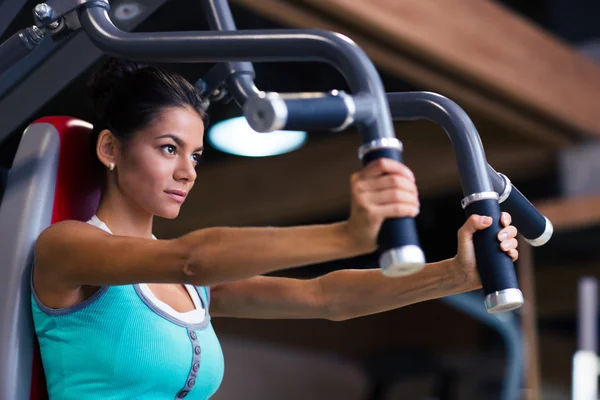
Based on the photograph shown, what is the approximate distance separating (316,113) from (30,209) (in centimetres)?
64

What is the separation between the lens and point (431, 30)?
10.7 ft

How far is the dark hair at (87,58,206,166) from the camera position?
1.27m

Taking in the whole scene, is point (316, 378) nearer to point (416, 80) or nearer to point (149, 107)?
point (416, 80)

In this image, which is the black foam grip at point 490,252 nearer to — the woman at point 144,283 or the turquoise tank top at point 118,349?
the woman at point 144,283

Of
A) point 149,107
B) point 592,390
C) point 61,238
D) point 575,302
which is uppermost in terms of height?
point 575,302

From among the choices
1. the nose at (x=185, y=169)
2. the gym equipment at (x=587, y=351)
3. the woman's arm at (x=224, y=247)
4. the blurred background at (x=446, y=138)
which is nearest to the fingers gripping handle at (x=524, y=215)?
the woman's arm at (x=224, y=247)

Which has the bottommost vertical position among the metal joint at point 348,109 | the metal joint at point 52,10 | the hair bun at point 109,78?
the metal joint at point 348,109

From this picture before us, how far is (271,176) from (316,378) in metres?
2.97

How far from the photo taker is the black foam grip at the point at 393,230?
800 millimetres

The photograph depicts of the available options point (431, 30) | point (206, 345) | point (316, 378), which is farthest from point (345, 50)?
point (316, 378)

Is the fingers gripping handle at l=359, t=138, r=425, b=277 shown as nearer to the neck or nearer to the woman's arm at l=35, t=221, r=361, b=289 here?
the woman's arm at l=35, t=221, r=361, b=289

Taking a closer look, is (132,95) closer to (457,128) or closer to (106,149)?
(106,149)

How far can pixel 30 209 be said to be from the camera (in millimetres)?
1290

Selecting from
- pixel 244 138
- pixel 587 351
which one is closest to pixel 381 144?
pixel 587 351
